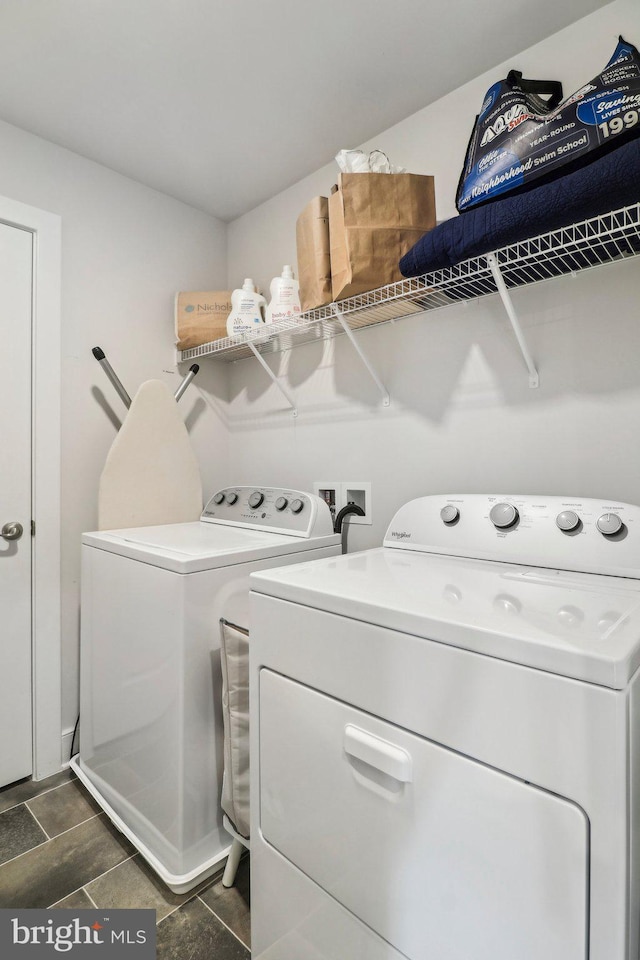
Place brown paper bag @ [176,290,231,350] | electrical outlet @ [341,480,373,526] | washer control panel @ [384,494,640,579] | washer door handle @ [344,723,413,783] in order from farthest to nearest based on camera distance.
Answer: brown paper bag @ [176,290,231,350], electrical outlet @ [341,480,373,526], washer control panel @ [384,494,640,579], washer door handle @ [344,723,413,783]

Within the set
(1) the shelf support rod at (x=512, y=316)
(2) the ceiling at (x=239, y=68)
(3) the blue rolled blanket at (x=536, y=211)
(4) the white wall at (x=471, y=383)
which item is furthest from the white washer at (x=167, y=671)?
(2) the ceiling at (x=239, y=68)

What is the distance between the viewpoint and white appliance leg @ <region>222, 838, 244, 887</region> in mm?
1360

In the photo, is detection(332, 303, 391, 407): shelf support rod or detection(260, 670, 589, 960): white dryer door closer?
detection(260, 670, 589, 960): white dryer door

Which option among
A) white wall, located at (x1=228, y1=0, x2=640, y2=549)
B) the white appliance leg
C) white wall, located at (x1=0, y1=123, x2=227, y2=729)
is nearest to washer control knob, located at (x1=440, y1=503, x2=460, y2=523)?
white wall, located at (x1=228, y1=0, x2=640, y2=549)

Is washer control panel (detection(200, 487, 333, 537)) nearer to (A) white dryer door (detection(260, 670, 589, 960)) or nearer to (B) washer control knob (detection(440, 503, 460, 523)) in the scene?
(B) washer control knob (detection(440, 503, 460, 523))

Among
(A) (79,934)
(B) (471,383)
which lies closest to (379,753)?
(A) (79,934)

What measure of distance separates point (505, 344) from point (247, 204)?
5.10 ft

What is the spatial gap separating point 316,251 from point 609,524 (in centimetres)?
115

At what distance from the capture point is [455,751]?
0.74 m

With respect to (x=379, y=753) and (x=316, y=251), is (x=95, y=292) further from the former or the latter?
(x=379, y=753)

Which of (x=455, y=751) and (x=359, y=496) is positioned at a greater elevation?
(x=359, y=496)

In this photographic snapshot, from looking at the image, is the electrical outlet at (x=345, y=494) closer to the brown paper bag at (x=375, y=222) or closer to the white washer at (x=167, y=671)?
the white washer at (x=167, y=671)

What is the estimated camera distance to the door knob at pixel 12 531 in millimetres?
1782

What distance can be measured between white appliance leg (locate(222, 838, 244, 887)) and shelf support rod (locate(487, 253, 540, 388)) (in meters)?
1.57
